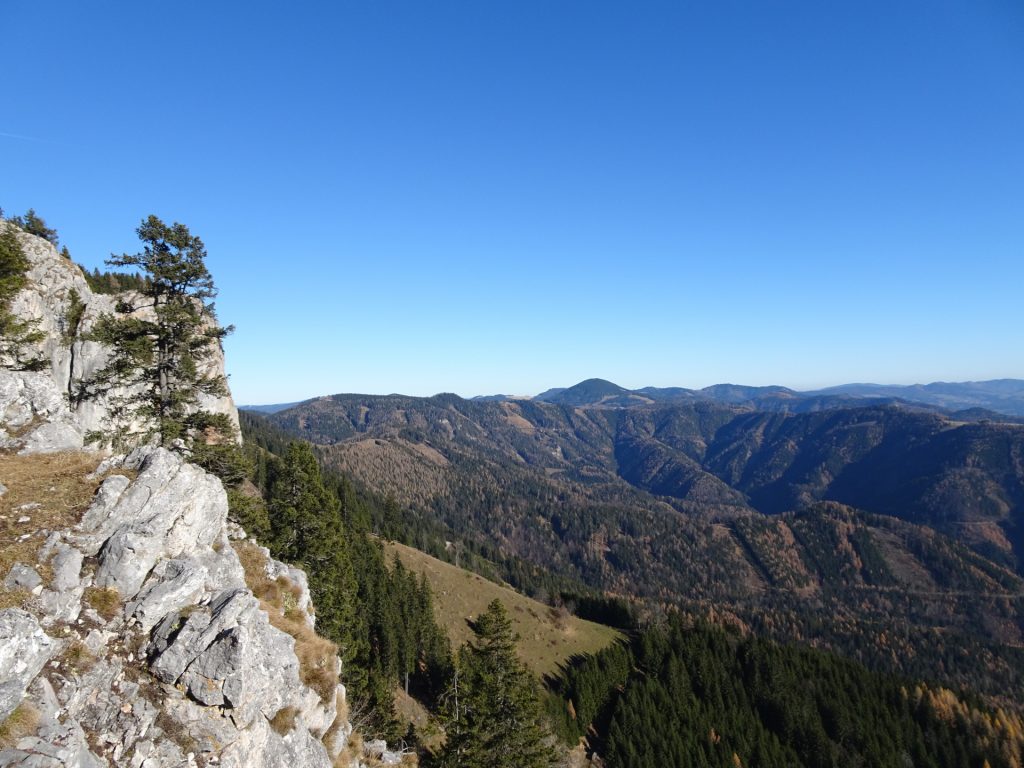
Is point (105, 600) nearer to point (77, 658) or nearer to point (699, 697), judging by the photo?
point (77, 658)

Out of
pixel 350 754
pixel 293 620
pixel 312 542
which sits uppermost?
pixel 293 620

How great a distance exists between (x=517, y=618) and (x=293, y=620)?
116 m

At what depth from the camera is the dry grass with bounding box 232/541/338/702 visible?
22.3 m

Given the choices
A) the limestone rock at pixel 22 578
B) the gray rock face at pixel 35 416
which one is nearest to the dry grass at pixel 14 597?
the limestone rock at pixel 22 578

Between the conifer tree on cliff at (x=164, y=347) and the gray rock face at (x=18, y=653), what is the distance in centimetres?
1256

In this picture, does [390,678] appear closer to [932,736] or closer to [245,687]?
[245,687]

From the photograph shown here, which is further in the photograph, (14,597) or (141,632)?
(141,632)

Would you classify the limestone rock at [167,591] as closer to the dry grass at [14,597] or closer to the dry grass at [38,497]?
the dry grass at [14,597]

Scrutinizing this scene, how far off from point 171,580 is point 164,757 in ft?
18.8

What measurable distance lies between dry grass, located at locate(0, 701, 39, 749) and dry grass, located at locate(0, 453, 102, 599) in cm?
477

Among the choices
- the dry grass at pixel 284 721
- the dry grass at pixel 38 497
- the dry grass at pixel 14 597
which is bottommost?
the dry grass at pixel 284 721

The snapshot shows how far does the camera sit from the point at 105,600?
17.2 meters

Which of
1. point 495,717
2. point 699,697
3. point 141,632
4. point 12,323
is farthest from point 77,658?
point 699,697

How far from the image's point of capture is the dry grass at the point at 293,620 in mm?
22302
